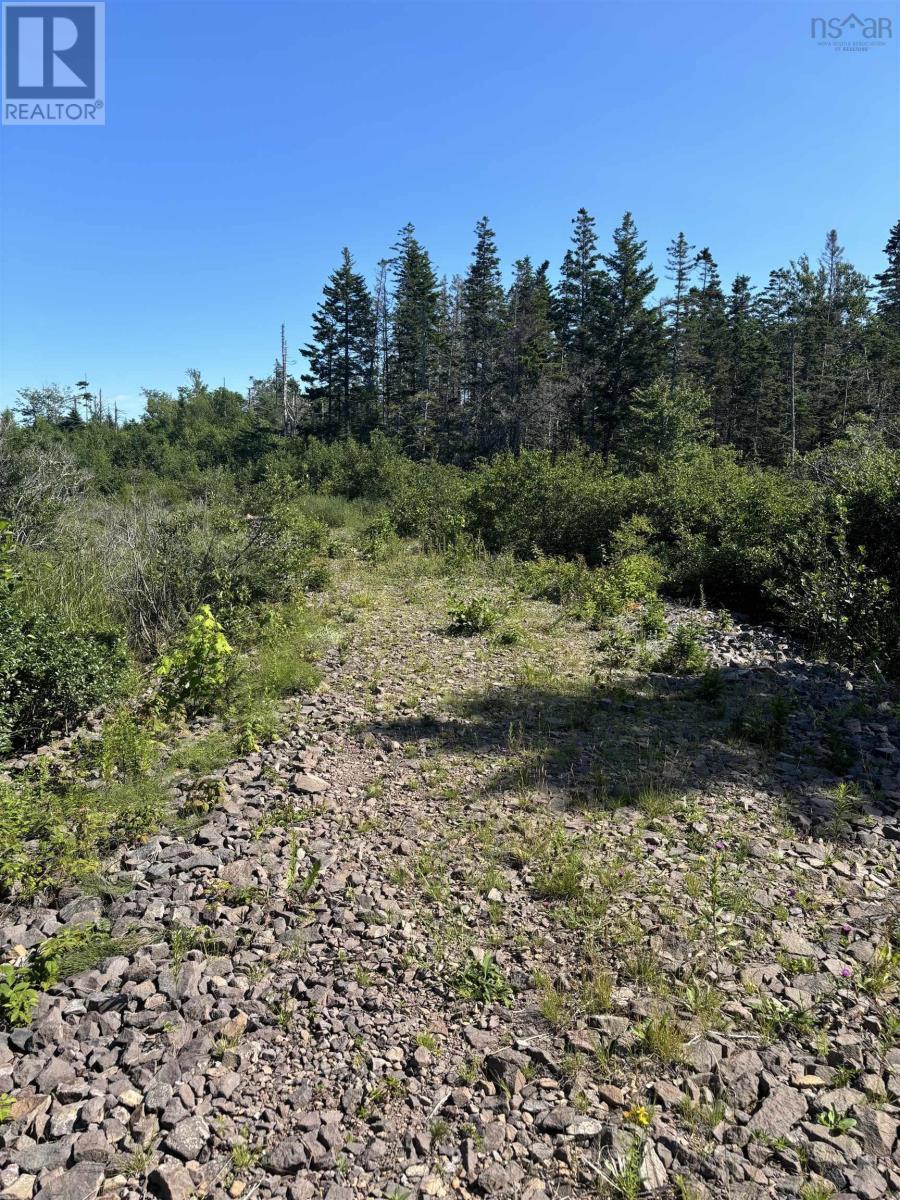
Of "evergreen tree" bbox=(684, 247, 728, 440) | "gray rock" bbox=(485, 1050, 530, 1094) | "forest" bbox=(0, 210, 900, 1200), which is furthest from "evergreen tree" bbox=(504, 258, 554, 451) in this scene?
"gray rock" bbox=(485, 1050, 530, 1094)

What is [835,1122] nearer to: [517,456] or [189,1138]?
[189,1138]

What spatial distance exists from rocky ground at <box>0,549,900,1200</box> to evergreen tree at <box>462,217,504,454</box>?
105 feet

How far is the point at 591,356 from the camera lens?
35.9m

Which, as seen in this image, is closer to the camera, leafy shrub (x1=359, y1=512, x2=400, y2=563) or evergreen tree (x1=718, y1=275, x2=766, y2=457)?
leafy shrub (x1=359, y1=512, x2=400, y2=563)

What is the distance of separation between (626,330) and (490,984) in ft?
119

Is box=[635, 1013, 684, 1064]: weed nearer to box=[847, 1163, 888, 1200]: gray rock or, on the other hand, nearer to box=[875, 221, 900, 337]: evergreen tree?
box=[847, 1163, 888, 1200]: gray rock

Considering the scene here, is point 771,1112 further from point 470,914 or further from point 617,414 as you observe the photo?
point 617,414

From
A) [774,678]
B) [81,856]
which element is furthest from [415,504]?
[81,856]

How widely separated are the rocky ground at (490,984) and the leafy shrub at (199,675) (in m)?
1.05

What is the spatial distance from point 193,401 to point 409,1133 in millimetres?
51823

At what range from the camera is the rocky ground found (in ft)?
7.17

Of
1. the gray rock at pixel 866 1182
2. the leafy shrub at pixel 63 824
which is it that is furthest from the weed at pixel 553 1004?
the leafy shrub at pixel 63 824

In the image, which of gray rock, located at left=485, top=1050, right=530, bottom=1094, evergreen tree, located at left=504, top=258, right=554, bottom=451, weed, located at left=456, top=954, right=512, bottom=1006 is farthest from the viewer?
evergreen tree, located at left=504, top=258, right=554, bottom=451

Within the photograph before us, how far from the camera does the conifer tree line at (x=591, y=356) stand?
33906 mm
